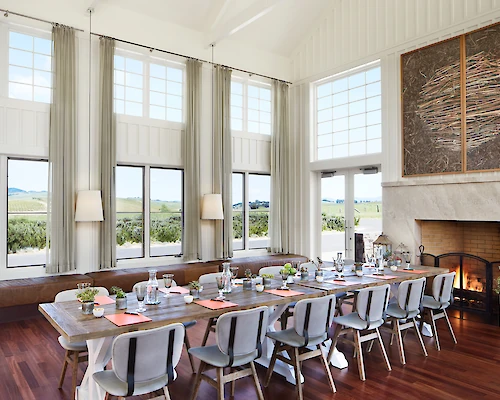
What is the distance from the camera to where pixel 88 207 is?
6285 mm

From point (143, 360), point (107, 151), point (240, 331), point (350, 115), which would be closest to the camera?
point (143, 360)

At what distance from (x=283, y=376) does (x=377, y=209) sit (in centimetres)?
466

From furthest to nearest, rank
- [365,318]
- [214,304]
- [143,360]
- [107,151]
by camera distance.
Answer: [107,151], [365,318], [214,304], [143,360]

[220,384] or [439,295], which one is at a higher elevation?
[439,295]

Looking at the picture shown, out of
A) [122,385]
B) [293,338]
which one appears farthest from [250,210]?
[122,385]


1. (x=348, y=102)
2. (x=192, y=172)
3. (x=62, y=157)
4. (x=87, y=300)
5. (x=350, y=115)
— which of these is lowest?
(x=87, y=300)

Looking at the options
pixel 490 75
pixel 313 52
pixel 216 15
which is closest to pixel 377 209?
pixel 490 75

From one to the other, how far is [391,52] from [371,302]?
194 inches

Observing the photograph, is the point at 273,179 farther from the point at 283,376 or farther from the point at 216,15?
the point at 283,376

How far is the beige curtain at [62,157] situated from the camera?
20.4 feet

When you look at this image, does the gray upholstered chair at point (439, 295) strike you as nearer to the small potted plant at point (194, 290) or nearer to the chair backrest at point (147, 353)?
the small potted plant at point (194, 290)

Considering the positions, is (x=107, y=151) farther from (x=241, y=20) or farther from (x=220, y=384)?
(x=220, y=384)

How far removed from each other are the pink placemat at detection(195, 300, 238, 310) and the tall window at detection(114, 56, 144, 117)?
4.46 metres

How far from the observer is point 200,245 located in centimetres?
759
